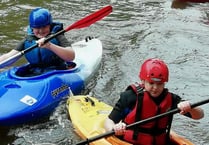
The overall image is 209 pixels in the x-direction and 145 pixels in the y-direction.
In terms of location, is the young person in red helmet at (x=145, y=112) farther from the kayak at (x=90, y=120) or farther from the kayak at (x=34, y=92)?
the kayak at (x=34, y=92)

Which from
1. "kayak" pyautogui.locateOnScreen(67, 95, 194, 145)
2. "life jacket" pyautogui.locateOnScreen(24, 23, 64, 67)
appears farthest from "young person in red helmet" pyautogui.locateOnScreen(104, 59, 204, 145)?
"life jacket" pyautogui.locateOnScreen(24, 23, 64, 67)

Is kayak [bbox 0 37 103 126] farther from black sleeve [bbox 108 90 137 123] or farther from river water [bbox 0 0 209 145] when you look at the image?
black sleeve [bbox 108 90 137 123]

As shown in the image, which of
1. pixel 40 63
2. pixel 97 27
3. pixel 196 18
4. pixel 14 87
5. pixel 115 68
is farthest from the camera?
pixel 196 18

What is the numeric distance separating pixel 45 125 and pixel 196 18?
219 inches

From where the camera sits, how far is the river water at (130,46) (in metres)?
4.94

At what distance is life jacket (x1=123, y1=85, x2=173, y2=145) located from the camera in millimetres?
3631

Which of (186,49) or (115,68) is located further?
(186,49)

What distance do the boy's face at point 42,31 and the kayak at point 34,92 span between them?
435 millimetres

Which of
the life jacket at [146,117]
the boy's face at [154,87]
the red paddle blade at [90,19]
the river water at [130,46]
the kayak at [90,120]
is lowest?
the river water at [130,46]

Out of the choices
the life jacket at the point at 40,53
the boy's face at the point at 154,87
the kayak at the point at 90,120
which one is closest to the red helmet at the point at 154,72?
the boy's face at the point at 154,87

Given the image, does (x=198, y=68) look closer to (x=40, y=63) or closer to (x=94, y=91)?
(x=94, y=91)

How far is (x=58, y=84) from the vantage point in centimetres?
515

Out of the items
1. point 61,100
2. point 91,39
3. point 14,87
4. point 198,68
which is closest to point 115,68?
point 91,39

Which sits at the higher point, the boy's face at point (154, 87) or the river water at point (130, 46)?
the boy's face at point (154, 87)
